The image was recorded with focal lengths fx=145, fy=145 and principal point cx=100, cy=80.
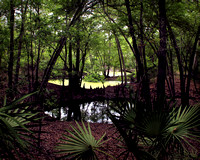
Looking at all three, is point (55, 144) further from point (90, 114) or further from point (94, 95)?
point (94, 95)

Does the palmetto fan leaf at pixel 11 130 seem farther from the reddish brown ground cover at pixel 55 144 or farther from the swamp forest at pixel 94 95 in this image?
the reddish brown ground cover at pixel 55 144

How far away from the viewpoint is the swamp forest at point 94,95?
212cm

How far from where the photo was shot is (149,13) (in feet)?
26.9

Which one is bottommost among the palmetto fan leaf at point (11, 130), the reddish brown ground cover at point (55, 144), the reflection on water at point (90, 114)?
the reflection on water at point (90, 114)

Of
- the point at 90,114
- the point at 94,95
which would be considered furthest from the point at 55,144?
the point at 94,95

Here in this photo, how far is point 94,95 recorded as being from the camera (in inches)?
623

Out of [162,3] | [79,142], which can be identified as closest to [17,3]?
[162,3]

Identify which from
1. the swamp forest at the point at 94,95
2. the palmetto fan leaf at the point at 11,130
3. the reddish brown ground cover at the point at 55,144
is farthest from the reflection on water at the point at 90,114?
the palmetto fan leaf at the point at 11,130

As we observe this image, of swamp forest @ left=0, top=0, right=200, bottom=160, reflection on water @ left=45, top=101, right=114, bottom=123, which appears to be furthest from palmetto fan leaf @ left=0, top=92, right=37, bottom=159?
reflection on water @ left=45, top=101, right=114, bottom=123

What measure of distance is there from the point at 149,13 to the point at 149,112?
24.9ft

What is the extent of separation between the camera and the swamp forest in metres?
2.12

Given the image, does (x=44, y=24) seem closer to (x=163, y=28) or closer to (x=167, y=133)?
(x=163, y=28)

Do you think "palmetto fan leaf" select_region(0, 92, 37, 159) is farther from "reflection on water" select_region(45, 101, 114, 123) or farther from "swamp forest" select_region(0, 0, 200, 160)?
→ "reflection on water" select_region(45, 101, 114, 123)

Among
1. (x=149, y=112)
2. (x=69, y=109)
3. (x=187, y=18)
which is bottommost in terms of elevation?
(x=69, y=109)
